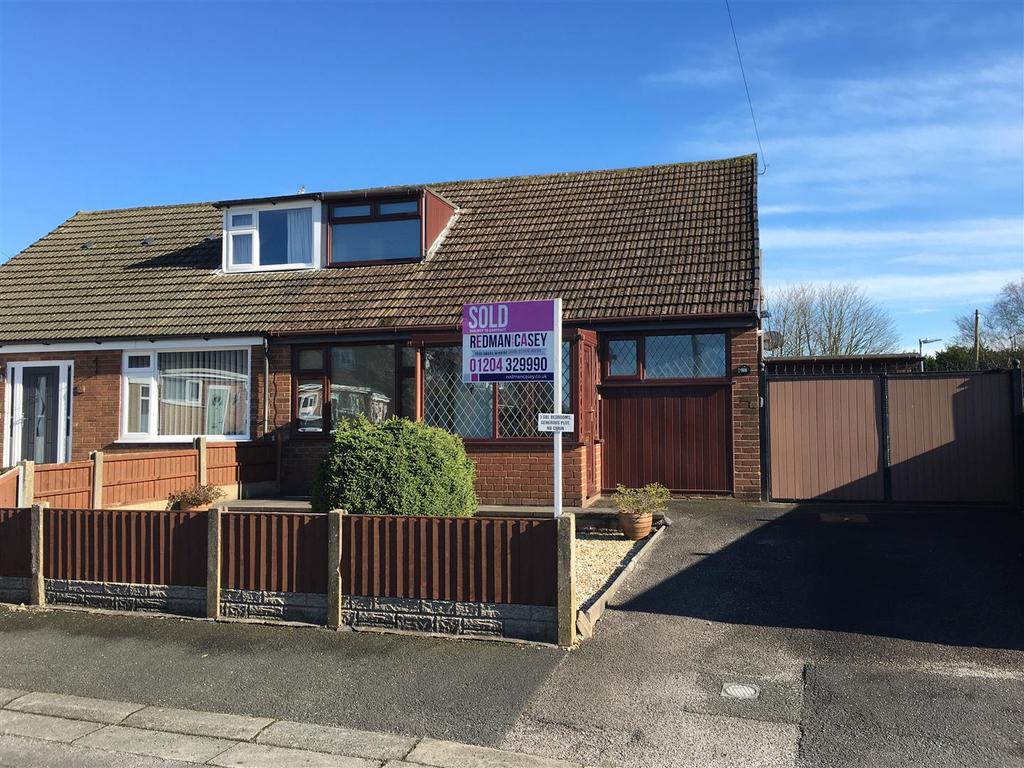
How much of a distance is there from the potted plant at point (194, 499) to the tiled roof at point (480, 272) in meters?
3.62

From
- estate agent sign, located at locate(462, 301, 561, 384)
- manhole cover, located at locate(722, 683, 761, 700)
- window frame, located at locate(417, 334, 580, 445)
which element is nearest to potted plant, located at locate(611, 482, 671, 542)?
window frame, located at locate(417, 334, 580, 445)

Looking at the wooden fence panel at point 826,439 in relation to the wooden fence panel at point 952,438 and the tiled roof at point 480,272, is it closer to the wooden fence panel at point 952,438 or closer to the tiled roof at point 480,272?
the wooden fence panel at point 952,438

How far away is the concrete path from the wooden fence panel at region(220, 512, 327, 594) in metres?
1.84

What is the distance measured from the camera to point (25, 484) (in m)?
9.73

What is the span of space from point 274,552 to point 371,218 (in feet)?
32.3

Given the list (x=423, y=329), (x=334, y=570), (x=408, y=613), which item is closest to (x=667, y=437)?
(x=423, y=329)

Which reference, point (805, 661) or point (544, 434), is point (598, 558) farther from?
point (805, 661)

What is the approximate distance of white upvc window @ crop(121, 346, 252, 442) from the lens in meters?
15.1

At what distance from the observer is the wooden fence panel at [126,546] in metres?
7.73

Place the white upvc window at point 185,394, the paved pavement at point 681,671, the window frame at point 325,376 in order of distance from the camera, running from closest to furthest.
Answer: the paved pavement at point 681,671 < the window frame at point 325,376 < the white upvc window at point 185,394

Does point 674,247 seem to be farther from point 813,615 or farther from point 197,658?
point 197,658

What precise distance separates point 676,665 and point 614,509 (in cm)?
554

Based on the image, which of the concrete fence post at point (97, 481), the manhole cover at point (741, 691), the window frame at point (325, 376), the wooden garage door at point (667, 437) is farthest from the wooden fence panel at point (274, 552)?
the wooden garage door at point (667, 437)

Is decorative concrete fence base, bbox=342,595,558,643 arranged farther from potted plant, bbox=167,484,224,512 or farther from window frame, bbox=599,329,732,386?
window frame, bbox=599,329,732,386
